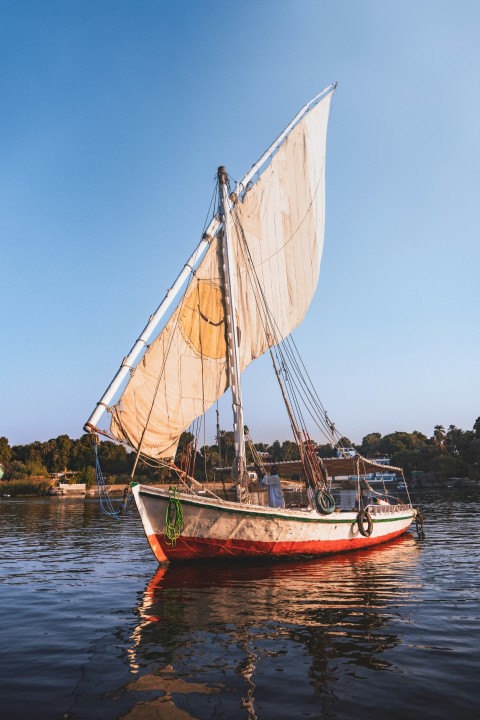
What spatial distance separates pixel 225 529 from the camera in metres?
16.7

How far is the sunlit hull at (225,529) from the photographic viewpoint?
53.7ft

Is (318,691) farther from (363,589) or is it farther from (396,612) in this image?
(363,589)

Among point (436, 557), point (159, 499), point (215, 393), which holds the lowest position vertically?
point (436, 557)

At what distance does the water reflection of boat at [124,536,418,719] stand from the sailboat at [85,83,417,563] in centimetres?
174

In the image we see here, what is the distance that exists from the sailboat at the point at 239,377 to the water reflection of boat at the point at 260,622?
1745 mm

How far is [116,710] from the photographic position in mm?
6371

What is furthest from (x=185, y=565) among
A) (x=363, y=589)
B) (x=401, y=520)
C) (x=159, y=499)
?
(x=401, y=520)

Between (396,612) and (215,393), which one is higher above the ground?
(215,393)

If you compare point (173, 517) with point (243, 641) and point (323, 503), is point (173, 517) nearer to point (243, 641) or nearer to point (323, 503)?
point (323, 503)

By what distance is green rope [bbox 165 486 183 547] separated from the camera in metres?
16.2

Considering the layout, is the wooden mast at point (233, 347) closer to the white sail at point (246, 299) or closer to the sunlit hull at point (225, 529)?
the white sail at point (246, 299)

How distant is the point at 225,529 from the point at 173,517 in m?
1.85

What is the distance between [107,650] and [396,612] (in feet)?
21.7

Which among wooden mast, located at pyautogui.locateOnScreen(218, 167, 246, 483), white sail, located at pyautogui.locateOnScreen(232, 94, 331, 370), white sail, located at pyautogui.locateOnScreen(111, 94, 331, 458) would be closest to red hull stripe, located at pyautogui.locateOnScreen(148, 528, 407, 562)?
wooden mast, located at pyautogui.locateOnScreen(218, 167, 246, 483)
